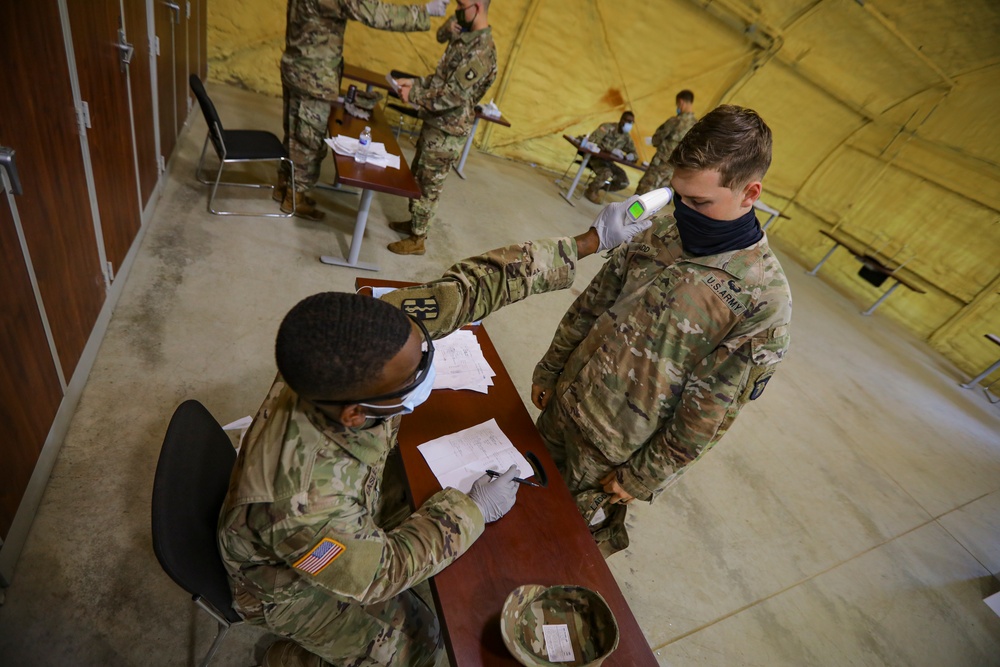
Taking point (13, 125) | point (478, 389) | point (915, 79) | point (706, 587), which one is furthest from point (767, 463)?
point (915, 79)

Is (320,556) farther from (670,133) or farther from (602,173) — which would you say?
(602,173)

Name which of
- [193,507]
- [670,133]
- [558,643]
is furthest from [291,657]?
[670,133]

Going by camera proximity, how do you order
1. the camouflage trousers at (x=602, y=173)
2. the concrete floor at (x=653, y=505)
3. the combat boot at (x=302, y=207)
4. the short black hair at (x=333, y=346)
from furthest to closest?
the camouflage trousers at (x=602, y=173)
the combat boot at (x=302, y=207)
the concrete floor at (x=653, y=505)
the short black hair at (x=333, y=346)

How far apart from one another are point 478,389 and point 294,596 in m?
0.79

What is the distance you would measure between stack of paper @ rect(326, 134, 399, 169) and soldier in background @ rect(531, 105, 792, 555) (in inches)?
85.3

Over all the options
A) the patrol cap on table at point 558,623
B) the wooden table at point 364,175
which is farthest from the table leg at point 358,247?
the patrol cap on table at point 558,623

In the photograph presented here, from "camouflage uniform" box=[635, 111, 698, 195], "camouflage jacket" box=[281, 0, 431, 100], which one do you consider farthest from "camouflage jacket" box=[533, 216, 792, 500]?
"camouflage uniform" box=[635, 111, 698, 195]

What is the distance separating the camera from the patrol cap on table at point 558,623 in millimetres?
970

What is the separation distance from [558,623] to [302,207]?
12.0ft

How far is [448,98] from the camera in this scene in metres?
3.36

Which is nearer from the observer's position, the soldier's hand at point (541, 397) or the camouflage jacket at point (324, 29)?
the soldier's hand at point (541, 397)

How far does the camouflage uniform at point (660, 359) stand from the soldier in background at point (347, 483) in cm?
38

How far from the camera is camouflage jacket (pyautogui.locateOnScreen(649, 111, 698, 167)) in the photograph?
19.7 ft

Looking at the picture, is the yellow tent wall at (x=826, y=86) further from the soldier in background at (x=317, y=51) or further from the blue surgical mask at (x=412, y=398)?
the blue surgical mask at (x=412, y=398)
